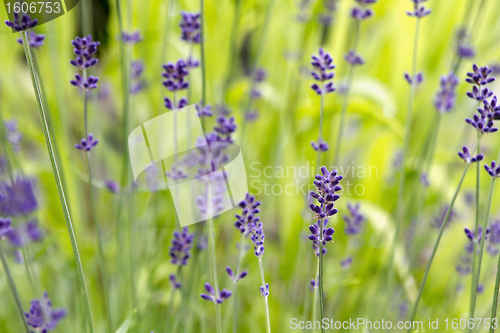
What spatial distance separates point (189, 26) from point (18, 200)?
1.82 ft

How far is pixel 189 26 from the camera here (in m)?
0.83

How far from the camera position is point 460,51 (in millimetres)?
1050

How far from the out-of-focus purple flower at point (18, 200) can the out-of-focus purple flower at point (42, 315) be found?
0.23 meters

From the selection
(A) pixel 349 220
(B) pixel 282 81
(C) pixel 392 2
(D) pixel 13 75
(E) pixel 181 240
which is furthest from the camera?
(B) pixel 282 81

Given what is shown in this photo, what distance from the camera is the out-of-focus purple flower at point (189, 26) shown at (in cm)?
82

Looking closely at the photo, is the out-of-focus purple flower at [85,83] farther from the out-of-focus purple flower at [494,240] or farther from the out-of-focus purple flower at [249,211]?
the out-of-focus purple flower at [494,240]

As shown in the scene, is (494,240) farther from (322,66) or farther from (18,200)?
(18,200)

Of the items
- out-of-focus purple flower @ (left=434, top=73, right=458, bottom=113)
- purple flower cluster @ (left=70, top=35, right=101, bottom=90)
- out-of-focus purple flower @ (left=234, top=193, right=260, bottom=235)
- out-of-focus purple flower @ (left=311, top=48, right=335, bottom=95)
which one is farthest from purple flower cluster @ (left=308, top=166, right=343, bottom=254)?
out-of-focus purple flower @ (left=434, top=73, right=458, bottom=113)

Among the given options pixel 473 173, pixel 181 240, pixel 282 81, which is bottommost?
pixel 473 173

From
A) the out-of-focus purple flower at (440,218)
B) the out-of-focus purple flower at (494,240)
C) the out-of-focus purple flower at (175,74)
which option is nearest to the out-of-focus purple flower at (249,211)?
the out-of-focus purple flower at (175,74)

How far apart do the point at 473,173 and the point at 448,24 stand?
66 centimetres

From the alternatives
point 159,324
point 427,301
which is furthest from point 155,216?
point 427,301

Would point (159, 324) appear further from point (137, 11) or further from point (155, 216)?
point (137, 11)

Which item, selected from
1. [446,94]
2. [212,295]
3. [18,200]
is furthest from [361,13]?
[18,200]
